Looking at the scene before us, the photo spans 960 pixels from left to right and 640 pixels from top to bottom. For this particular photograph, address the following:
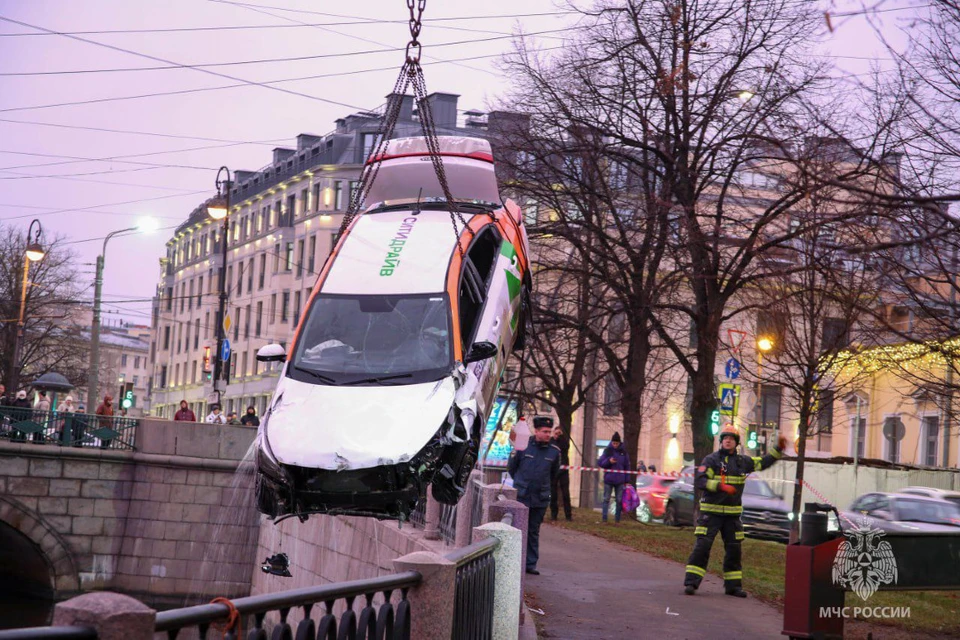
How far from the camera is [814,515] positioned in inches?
477

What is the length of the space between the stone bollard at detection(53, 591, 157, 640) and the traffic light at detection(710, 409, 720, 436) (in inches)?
955

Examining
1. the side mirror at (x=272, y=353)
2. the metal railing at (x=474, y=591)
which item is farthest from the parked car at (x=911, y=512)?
the metal railing at (x=474, y=591)

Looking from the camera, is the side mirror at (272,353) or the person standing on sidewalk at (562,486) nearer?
the side mirror at (272,353)

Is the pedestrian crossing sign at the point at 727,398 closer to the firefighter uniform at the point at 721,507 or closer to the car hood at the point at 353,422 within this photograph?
the firefighter uniform at the point at 721,507

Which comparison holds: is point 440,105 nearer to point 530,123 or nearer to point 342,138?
point 342,138

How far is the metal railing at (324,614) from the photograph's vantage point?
14.1 ft

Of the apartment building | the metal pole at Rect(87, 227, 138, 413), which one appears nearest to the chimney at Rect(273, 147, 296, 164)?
the apartment building

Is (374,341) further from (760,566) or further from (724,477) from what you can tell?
(760,566)

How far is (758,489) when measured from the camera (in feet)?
98.9

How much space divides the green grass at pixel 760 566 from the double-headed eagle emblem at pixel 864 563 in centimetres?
50

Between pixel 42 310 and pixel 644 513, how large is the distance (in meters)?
39.8

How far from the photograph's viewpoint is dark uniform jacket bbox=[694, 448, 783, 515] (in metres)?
15.5

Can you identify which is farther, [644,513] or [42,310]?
[42,310]

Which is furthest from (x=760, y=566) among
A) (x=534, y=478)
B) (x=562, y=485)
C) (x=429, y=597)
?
(x=429, y=597)
